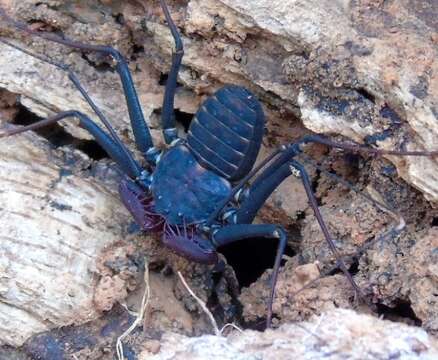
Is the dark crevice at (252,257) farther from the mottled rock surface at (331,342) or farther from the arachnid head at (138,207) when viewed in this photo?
the mottled rock surface at (331,342)

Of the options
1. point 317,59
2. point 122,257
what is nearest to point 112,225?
point 122,257

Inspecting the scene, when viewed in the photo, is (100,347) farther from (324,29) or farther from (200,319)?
(324,29)

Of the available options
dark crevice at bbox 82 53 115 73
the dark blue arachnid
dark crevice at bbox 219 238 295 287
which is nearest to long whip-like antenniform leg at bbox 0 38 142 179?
the dark blue arachnid

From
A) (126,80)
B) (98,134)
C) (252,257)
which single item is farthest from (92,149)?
(252,257)

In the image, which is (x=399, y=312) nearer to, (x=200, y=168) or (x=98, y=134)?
(x=200, y=168)

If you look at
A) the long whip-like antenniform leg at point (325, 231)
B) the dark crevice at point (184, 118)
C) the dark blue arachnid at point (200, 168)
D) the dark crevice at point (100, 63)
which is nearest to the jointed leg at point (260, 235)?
the dark blue arachnid at point (200, 168)
